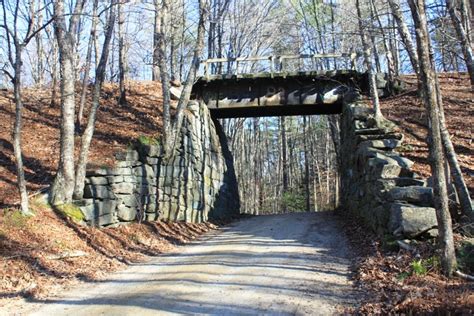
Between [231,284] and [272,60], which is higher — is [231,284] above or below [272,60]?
below

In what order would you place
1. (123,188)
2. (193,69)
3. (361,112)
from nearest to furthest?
(123,188), (193,69), (361,112)

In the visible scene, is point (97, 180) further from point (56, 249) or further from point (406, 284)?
point (406, 284)

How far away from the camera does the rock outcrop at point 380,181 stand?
27.8ft

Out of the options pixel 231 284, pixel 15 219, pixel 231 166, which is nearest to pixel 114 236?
pixel 15 219

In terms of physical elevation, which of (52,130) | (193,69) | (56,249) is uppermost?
(193,69)

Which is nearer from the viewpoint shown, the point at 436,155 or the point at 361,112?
the point at 436,155

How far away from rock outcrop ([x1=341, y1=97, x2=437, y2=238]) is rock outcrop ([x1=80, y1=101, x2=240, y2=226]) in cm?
513

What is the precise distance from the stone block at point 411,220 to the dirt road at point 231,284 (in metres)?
1.15

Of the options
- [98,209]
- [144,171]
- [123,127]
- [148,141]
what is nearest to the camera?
[98,209]

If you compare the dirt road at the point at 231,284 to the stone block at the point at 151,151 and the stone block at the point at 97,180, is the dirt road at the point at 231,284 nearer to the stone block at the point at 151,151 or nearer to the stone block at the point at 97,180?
the stone block at the point at 97,180

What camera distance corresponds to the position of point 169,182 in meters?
14.2

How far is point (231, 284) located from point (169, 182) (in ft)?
24.3

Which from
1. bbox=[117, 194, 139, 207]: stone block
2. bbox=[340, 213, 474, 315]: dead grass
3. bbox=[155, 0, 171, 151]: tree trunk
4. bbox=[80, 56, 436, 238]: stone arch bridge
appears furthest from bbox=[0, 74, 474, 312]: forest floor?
bbox=[155, 0, 171, 151]: tree trunk

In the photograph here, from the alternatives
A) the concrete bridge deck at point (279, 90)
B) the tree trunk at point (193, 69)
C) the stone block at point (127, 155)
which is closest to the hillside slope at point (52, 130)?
the stone block at point (127, 155)
